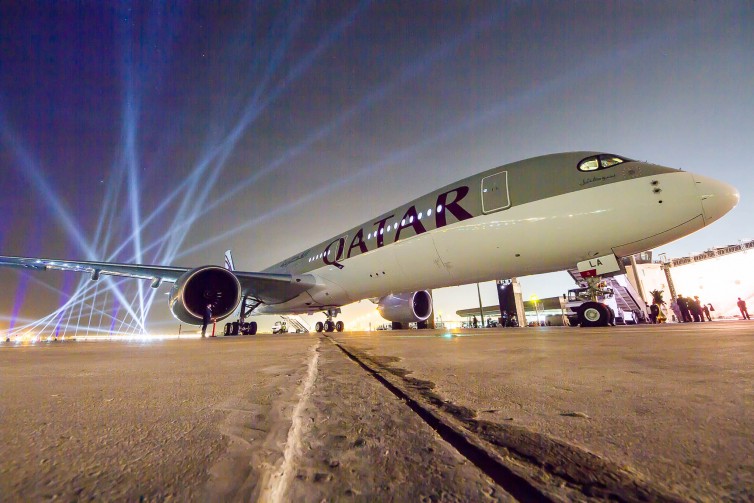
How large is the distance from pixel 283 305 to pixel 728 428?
14484 mm

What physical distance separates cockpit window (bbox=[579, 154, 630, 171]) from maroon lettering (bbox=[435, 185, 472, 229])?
7.16 feet

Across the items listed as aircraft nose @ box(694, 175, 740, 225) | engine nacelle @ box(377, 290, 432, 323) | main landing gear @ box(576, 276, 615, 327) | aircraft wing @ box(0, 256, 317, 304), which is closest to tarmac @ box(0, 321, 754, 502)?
aircraft nose @ box(694, 175, 740, 225)

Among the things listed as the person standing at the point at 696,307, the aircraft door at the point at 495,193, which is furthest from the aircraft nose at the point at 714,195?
the person standing at the point at 696,307

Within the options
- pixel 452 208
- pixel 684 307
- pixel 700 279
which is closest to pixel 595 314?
pixel 452 208

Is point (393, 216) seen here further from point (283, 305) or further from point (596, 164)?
point (283, 305)

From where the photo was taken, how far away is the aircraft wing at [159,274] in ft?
34.1

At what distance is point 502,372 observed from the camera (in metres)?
1.56

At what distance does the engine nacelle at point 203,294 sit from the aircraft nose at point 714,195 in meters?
9.26

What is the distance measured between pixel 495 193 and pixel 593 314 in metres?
3.46

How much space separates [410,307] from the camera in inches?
500

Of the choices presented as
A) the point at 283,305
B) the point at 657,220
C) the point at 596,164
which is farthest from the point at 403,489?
the point at 283,305

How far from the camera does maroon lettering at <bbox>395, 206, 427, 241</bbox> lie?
309 inches

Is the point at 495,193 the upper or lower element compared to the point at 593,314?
upper

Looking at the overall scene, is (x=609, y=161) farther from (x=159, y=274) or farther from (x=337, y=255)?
(x=159, y=274)
